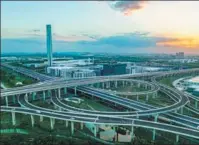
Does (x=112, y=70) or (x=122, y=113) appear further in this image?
(x=112, y=70)

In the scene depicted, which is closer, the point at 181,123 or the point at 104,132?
the point at 104,132

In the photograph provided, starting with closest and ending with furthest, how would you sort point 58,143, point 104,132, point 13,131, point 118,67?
1. point 58,143
2. point 104,132
3. point 13,131
4. point 118,67

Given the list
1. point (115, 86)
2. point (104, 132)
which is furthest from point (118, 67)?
point (104, 132)

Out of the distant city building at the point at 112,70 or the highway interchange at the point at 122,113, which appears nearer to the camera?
the highway interchange at the point at 122,113

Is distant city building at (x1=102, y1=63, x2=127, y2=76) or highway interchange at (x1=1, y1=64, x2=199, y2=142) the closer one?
highway interchange at (x1=1, y1=64, x2=199, y2=142)

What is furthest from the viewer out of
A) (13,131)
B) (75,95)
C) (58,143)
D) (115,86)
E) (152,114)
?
(115,86)

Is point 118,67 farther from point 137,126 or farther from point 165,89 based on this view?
point 137,126

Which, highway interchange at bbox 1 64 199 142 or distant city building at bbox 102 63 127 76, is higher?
distant city building at bbox 102 63 127 76

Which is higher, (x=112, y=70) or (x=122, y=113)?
(x=112, y=70)

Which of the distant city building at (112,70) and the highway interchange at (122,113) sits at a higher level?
the distant city building at (112,70)

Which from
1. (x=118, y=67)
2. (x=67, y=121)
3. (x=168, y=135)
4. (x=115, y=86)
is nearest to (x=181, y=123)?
(x=168, y=135)

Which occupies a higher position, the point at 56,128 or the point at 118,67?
the point at 118,67
